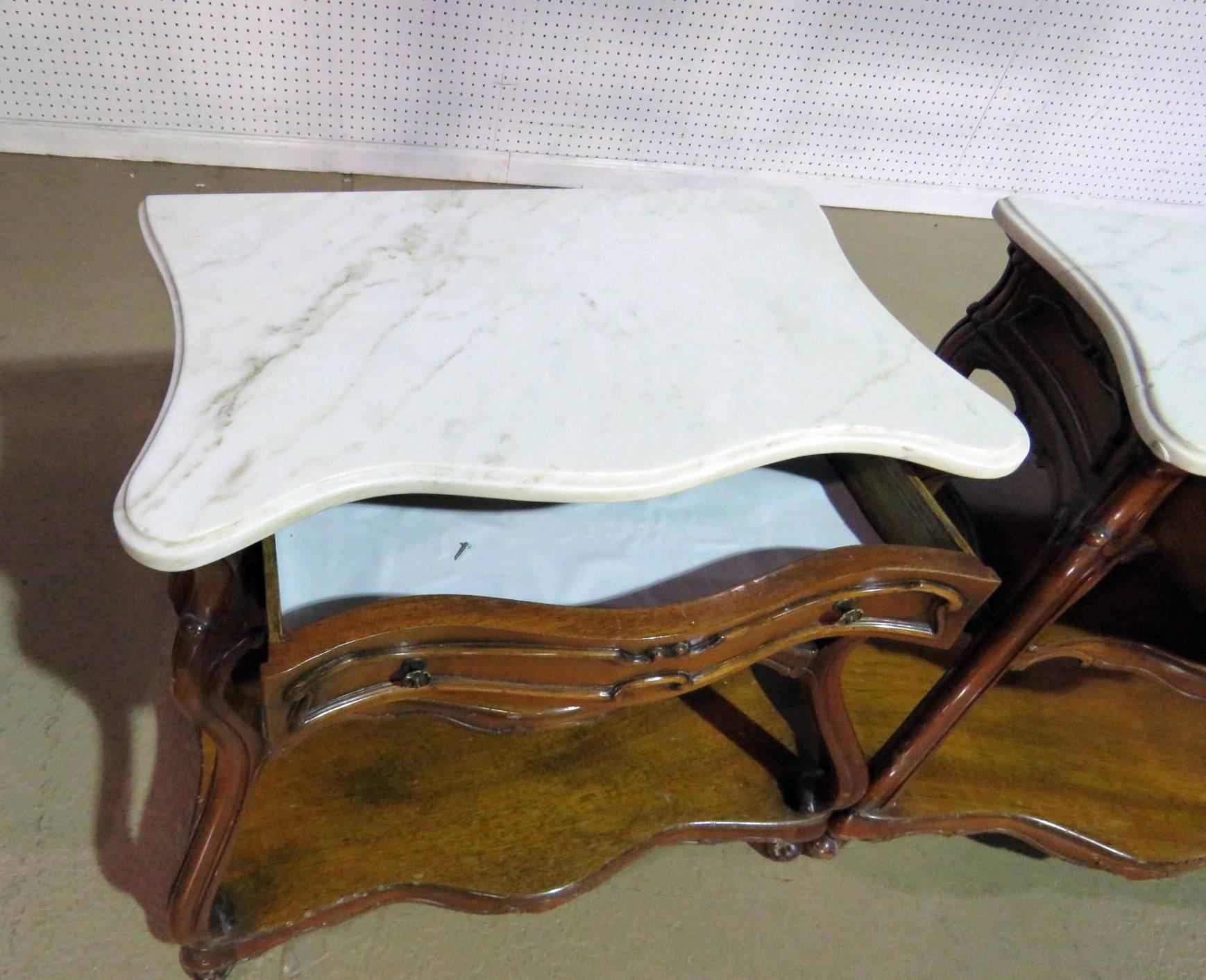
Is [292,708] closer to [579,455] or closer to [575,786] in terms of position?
[579,455]

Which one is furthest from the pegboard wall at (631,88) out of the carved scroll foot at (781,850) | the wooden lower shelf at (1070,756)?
the carved scroll foot at (781,850)

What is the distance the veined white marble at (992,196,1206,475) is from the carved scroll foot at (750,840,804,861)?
58cm

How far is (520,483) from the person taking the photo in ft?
2.13

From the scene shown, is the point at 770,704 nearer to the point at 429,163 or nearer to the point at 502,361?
the point at 502,361

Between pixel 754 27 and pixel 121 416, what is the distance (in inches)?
55.7

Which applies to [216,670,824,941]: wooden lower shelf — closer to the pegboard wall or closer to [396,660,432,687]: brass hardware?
[396,660,432,687]: brass hardware

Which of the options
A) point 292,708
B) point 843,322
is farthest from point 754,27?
point 292,708

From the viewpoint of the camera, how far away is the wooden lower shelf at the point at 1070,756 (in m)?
1.02

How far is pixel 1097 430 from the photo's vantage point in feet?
2.69

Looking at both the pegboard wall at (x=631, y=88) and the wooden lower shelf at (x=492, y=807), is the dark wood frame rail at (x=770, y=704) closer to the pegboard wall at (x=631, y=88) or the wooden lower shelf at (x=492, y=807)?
the wooden lower shelf at (x=492, y=807)

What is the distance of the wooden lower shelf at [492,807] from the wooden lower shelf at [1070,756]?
0.14 meters

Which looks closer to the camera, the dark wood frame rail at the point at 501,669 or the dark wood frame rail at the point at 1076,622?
the dark wood frame rail at the point at 501,669

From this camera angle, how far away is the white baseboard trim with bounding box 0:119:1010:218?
1843mm

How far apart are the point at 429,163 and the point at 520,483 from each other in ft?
5.01
